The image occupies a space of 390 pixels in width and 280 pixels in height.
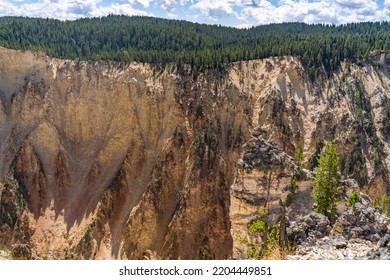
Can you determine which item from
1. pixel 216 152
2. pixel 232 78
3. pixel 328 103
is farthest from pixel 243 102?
pixel 328 103

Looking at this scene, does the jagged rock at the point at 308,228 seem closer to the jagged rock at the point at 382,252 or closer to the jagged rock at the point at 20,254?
the jagged rock at the point at 382,252

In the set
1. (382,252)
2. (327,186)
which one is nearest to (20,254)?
(327,186)

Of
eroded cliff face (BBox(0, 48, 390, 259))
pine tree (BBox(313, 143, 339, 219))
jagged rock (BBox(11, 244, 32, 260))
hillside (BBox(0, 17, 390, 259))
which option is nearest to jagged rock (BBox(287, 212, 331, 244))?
pine tree (BBox(313, 143, 339, 219))

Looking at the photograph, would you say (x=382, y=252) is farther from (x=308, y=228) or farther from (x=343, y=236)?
(x=308, y=228)

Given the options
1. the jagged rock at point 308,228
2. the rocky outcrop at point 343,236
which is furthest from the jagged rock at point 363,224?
the jagged rock at point 308,228

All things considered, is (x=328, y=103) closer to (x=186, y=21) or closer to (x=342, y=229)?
(x=342, y=229)

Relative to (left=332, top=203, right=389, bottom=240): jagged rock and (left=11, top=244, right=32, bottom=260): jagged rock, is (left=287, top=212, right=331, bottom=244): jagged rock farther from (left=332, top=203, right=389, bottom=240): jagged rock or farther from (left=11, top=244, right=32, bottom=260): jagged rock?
(left=11, top=244, right=32, bottom=260): jagged rock
